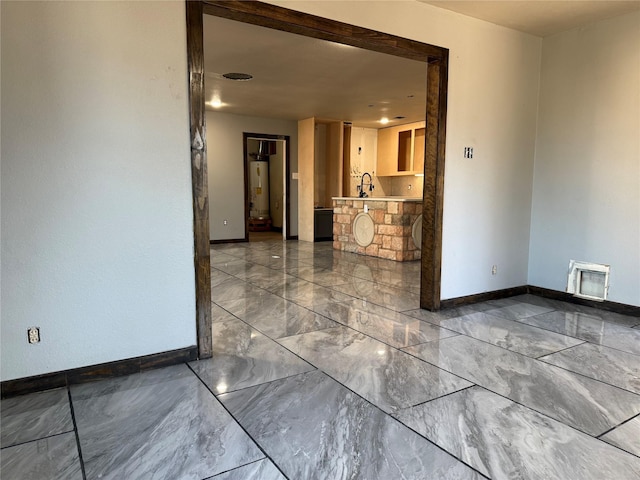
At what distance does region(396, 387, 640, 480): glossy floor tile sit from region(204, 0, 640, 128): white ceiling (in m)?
3.01

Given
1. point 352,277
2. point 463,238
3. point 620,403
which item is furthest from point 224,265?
point 620,403

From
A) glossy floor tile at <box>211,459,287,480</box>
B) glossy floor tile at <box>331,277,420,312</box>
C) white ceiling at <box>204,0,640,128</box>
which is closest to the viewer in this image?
glossy floor tile at <box>211,459,287,480</box>

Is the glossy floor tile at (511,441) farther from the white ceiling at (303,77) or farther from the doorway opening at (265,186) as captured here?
the doorway opening at (265,186)

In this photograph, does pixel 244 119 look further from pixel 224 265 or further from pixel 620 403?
pixel 620 403

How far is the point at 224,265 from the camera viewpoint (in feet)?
20.3

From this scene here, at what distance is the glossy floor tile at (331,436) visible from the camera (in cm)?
165

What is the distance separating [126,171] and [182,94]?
566 mm

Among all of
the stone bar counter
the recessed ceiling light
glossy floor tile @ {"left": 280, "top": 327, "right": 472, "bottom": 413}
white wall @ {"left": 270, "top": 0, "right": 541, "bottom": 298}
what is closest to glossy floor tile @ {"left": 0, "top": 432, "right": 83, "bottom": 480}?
glossy floor tile @ {"left": 280, "top": 327, "right": 472, "bottom": 413}

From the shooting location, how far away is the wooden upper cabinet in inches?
364

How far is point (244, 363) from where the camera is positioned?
2.70 meters

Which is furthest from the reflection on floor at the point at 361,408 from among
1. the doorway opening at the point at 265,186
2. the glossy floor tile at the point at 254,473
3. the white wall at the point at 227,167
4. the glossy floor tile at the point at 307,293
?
the doorway opening at the point at 265,186

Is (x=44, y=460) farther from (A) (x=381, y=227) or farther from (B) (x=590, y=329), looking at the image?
(A) (x=381, y=227)

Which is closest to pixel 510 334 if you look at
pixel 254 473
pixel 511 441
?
pixel 511 441

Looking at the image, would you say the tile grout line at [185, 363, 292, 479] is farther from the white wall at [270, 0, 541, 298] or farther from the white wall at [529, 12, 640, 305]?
the white wall at [529, 12, 640, 305]
